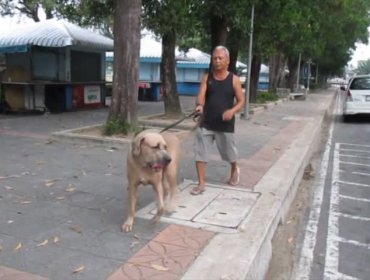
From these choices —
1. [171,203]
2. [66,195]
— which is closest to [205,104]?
[171,203]

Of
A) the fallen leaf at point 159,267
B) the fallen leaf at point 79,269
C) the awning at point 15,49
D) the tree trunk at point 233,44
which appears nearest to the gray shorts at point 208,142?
the fallen leaf at point 159,267

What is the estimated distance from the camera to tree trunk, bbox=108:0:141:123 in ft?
33.4

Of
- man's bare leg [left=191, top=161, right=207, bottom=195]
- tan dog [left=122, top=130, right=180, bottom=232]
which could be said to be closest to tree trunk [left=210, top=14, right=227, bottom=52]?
man's bare leg [left=191, top=161, right=207, bottom=195]

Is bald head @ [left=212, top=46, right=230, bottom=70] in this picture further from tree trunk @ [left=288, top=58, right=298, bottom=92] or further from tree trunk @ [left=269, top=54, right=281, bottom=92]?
tree trunk @ [left=288, top=58, right=298, bottom=92]

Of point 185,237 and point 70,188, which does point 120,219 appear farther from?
point 70,188

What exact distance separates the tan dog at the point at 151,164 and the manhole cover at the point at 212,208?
1.09ft

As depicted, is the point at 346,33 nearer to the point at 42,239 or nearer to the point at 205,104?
the point at 205,104

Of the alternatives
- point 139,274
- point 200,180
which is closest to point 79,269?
point 139,274

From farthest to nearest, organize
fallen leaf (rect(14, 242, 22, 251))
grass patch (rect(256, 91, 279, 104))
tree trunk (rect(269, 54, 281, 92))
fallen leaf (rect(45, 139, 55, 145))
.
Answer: tree trunk (rect(269, 54, 281, 92))
grass patch (rect(256, 91, 279, 104))
fallen leaf (rect(45, 139, 55, 145))
fallen leaf (rect(14, 242, 22, 251))

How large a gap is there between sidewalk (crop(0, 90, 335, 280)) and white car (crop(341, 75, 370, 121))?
32.0ft

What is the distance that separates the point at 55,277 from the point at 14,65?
14.7m

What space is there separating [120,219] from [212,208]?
1.04 m

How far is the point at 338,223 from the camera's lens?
6141mm

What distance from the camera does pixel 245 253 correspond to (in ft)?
14.2
